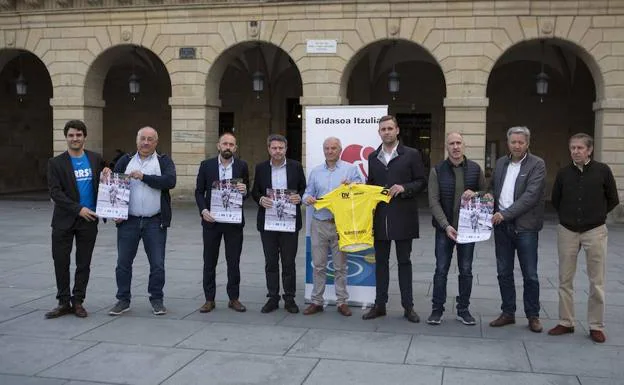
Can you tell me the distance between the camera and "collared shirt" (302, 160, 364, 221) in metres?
6.75

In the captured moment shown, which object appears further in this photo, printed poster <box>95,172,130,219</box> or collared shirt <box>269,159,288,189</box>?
collared shirt <box>269,159,288,189</box>

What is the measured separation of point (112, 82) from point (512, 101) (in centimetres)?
1550

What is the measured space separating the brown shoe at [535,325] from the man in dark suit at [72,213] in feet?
14.6

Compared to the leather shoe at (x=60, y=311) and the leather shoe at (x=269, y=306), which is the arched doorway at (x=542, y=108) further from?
the leather shoe at (x=60, y=311)

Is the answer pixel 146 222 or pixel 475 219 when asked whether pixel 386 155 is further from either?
pixel 146 222

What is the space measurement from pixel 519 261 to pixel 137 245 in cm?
388

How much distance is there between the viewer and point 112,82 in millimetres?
25766

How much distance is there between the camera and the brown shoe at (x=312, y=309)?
22.2ft

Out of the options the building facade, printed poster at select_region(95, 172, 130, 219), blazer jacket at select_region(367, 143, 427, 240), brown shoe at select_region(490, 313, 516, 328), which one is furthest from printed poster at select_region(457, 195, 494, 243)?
the building facade

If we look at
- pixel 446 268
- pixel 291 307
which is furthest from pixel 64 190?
pixel 446 268

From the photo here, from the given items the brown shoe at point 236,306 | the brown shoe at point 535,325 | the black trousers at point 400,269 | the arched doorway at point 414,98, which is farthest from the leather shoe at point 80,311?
the arched doorway at point 414,98

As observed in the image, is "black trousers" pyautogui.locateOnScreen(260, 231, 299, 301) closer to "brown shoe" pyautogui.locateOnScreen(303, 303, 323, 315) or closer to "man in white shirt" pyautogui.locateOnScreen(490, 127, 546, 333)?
"brown shoe" pyautogui.locateOnScreen(303, 303, 323, 315)

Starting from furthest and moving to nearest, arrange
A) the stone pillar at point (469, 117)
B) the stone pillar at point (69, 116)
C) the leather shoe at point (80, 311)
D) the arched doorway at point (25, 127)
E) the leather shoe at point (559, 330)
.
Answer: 1. the arched doorway at point (25, 127)
2. the stone pillar at point (69, 116)
3. the stone pillar at point (469, 117)
4. the leather shoe at point (80, 311)
5. the leather shoe at point (559, 330)

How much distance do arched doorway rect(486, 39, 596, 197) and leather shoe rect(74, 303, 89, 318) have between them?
1835 cm
